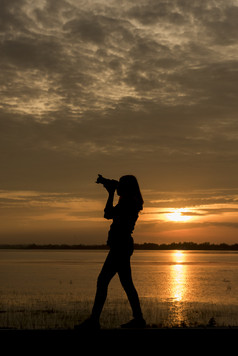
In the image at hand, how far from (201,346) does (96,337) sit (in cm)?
113

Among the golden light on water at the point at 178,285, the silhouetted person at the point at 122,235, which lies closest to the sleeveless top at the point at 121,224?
the silhouetted person at the point at 122,235

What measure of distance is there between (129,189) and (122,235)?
0.66 m

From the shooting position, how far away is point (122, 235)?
7418 millimetres

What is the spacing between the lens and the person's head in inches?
293

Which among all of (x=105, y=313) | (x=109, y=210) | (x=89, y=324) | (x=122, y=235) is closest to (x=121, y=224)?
(x=122, y=235)

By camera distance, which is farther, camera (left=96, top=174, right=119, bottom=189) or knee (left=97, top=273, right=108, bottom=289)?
camera (left=96, top=174, right=119, bottom=189)

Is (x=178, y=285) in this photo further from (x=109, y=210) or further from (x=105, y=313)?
(x=109, y=210)

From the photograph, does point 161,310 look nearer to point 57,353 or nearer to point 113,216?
point 113,216

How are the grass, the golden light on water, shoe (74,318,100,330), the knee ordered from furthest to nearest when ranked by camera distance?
the golden light on water → the grass → the knee → shoe (74,318,100,330)

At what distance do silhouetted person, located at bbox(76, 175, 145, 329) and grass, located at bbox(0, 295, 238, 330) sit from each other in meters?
6.52

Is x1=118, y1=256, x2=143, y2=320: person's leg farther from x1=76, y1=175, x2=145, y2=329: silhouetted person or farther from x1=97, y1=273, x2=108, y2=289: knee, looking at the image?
x1=97, y1=273, x2=108, y2=289: knee

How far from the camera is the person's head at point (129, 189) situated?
24.5 feet

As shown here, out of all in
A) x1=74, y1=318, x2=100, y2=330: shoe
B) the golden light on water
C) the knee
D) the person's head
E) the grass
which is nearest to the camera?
x1=74, y1=318, x2=100, y2=330: shoe

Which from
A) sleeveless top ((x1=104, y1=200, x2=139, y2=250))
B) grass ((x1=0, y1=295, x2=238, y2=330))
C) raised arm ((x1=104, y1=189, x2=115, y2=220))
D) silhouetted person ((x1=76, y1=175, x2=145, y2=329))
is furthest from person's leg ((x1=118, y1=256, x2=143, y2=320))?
grass ((x1=0, y1=295, x2=238, y2=330))
